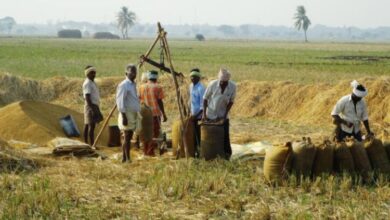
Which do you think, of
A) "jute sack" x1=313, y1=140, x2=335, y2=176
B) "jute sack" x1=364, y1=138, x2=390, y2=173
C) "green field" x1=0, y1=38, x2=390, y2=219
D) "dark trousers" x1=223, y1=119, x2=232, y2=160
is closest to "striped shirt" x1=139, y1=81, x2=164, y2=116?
"green field" x1=0, y1=38, x2=390, y2=219

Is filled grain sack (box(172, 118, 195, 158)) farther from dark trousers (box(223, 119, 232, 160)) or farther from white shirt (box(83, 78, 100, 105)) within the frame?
white shirt (box(83, 78, 100, 105))

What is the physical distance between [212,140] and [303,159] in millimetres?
1558

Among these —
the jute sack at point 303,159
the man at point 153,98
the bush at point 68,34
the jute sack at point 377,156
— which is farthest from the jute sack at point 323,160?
the bush at point 68,34

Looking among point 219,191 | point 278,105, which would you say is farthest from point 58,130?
point 278,105

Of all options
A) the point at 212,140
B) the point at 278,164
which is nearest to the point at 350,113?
the point at 278,164

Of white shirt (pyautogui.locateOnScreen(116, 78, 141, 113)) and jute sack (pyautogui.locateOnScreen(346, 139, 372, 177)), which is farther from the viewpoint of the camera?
white shirt (pyautogui.locateOnScreen(116, 78, 141, 113))

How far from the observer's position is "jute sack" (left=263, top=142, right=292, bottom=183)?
7.38 m

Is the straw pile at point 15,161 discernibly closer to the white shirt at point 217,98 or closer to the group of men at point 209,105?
the group of men at point 209,105

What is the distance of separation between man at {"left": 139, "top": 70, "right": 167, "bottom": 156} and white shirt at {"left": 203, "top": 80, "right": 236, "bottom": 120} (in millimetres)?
1254

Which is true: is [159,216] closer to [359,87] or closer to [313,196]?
[313,196]

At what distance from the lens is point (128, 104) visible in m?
8.77

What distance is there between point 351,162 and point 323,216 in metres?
1.63

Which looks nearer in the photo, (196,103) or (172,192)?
(172,192)

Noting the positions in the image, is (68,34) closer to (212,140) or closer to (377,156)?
(212,140)
